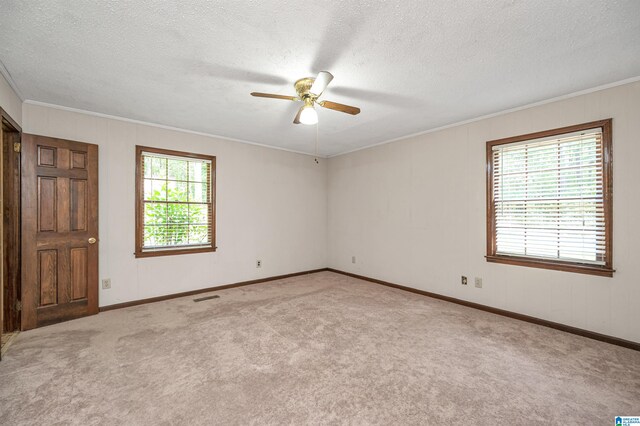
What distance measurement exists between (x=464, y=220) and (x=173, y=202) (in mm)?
4288

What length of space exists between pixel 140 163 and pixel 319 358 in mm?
3527

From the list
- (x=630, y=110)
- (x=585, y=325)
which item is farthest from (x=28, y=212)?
(x=630, y=110)

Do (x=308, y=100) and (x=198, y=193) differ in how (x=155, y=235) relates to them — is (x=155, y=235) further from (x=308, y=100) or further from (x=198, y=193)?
(x=308, y=100)

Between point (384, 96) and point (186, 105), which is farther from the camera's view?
point (186, 105)

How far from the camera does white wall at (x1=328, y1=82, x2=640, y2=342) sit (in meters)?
2.70

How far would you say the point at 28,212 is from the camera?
3033 mm

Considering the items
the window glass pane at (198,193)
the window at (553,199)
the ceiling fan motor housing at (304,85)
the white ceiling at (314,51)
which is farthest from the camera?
the window glass pane at (198,193)

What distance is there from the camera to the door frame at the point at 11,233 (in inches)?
115

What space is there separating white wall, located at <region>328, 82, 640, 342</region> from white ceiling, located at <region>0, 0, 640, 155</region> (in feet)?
1.18

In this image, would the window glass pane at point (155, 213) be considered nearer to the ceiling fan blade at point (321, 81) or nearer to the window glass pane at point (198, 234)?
the window glass pane at point (198, 234)

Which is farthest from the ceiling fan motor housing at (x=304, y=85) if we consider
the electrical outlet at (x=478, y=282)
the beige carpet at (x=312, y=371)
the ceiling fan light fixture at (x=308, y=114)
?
the electrical outlet at (x=478, y=282)

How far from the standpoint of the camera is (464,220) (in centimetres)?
390

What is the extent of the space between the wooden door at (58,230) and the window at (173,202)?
57 centimetres

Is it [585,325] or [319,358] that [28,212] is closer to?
[319,358]
